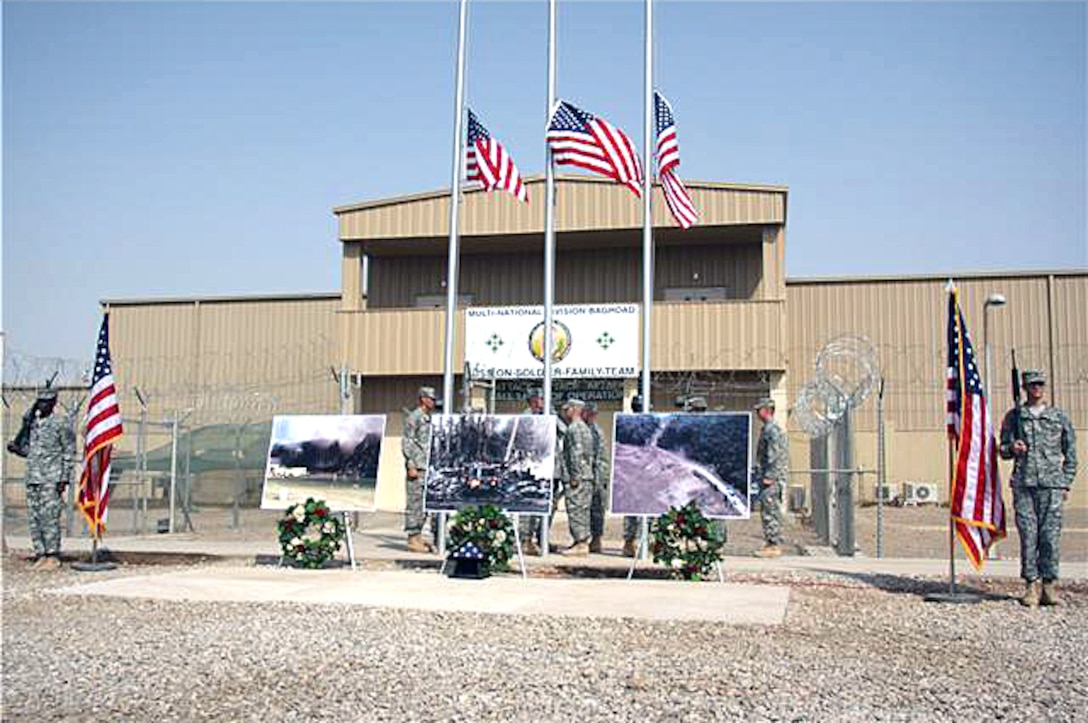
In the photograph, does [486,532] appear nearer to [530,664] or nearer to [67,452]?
[530,664]

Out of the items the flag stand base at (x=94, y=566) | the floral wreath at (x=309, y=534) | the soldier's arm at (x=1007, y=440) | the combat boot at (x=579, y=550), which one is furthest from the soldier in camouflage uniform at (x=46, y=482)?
the soldier's arm at (x=1007, y=440)

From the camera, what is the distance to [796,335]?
26.1 m

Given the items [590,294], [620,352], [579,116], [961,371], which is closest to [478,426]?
[579,116]

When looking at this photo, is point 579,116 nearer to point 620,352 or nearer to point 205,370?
point 620,352

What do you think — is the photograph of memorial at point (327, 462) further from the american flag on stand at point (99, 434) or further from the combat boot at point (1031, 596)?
the combat boot at point (1031, 596)

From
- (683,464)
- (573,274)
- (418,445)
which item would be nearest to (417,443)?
(418,445)

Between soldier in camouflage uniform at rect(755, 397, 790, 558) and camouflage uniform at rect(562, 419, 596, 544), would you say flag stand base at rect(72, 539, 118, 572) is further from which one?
soldier in camouflage uniform at rect(755, 397, 790, 558)

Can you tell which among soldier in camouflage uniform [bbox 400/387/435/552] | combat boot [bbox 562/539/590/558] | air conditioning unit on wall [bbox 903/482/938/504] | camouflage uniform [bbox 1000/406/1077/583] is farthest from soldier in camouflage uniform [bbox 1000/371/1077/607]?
air conditioning unit on wall [bbox 903/482/938/504]

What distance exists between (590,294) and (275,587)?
16808 mm

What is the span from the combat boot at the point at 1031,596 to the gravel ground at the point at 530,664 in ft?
0.65

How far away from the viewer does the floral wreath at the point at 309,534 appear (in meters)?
12.3

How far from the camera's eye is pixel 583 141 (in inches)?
530

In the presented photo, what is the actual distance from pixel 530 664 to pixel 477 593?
10.4 ft

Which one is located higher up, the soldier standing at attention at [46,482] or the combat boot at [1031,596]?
the soldier standing at attention at [46,482]
